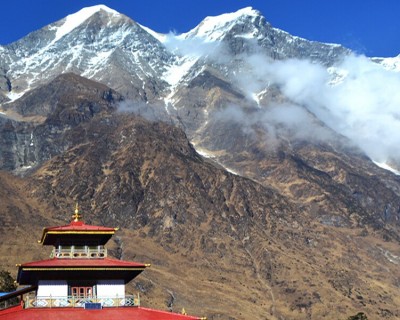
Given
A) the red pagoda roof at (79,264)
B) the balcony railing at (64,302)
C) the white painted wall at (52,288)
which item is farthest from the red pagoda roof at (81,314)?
the red pagoda roof at (79,264)

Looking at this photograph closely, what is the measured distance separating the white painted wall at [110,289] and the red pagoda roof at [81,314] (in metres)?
2.49

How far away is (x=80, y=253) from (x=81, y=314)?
270 inches

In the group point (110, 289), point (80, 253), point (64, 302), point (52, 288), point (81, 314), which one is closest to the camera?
point (81, 314)

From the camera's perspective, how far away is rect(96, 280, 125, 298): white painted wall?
7050 centimetres

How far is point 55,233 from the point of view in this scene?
235 ft

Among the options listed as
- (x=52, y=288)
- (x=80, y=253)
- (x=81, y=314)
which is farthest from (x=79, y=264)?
(x=81, y=314)

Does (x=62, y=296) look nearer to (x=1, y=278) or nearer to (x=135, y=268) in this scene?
(x=135, y=268)

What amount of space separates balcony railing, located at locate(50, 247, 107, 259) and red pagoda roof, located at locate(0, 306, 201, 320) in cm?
535

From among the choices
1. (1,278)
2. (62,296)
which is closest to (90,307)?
(62,296)

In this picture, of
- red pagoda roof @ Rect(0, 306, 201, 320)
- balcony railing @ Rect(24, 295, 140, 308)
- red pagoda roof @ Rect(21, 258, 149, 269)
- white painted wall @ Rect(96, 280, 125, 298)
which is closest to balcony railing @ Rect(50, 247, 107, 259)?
red pagoda roof @ Rect(21, 258, 149, 269)

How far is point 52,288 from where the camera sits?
70.1 m

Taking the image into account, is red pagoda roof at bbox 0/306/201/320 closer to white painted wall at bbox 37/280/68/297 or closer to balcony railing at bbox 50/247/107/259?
white painted wall at bbox 37/280/68/297

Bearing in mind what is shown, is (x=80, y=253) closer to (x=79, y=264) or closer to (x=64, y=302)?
(x=79, y=264)

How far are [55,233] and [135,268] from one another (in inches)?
276
